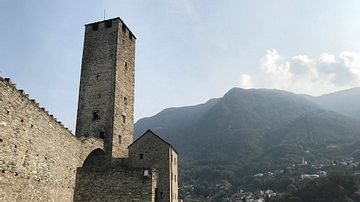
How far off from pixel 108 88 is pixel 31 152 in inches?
382

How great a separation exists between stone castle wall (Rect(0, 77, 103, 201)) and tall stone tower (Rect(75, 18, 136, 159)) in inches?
170

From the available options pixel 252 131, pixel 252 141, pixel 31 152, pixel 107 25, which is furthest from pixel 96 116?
pixel 252 131

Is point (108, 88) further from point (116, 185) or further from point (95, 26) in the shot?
point (116, 185)

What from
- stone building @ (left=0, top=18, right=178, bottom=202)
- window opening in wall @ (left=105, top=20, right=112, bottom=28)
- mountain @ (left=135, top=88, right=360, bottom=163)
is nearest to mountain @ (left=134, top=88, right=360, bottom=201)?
mountain @ (left=135, top=88, right=360, bottom=163)

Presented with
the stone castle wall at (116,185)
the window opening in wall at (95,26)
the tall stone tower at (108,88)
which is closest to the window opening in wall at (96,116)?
the tall stone tower at (108,88)

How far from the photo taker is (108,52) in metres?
23.9

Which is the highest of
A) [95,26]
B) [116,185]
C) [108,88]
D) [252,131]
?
[252,131]

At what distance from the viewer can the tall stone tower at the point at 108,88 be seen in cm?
2231

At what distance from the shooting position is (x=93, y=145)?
20328mm

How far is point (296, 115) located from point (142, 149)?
167 metres

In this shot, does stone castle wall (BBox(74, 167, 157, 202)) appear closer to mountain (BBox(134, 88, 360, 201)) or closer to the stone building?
the stone building

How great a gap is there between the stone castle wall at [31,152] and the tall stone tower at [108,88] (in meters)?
4.32

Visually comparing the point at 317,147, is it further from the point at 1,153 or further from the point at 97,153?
the point at 1,153

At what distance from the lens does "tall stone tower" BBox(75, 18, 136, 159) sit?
73.2 ft
